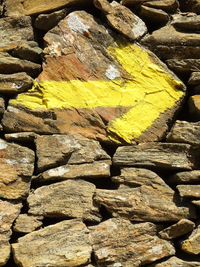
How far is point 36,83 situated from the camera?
16.7ft

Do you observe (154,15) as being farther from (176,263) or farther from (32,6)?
(176,263)

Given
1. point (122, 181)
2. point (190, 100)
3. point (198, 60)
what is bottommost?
point (122, 181)

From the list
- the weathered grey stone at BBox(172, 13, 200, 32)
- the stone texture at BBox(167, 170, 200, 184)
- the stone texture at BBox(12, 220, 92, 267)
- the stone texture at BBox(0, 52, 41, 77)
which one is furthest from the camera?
the weathered grey stone at BBox(172, 13, 200, 32)

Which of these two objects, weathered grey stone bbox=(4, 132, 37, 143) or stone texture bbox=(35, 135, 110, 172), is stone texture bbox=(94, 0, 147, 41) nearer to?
stone texture bbox=(35, 135, 110, 172)

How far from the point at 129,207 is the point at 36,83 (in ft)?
6.91

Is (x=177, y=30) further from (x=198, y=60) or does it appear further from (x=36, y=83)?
(x=36, y=83)

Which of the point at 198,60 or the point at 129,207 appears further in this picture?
the point at 198,60

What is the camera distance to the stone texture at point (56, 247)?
4156 mm

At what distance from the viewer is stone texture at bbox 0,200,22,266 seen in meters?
4.24

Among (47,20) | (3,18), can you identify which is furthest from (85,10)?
(3,18)

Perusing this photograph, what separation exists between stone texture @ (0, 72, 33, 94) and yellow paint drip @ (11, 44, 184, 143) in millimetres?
98

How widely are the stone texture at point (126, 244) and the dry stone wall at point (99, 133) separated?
0.01 metres

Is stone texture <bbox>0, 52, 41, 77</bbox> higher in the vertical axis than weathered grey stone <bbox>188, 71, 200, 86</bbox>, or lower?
lower

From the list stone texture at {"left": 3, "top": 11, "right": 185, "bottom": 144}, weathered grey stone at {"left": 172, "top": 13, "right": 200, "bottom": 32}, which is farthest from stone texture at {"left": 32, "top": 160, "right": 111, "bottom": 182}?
weathered grey stone at {"left": 172, "top": 13, "right": 200, "bottom": 32}
